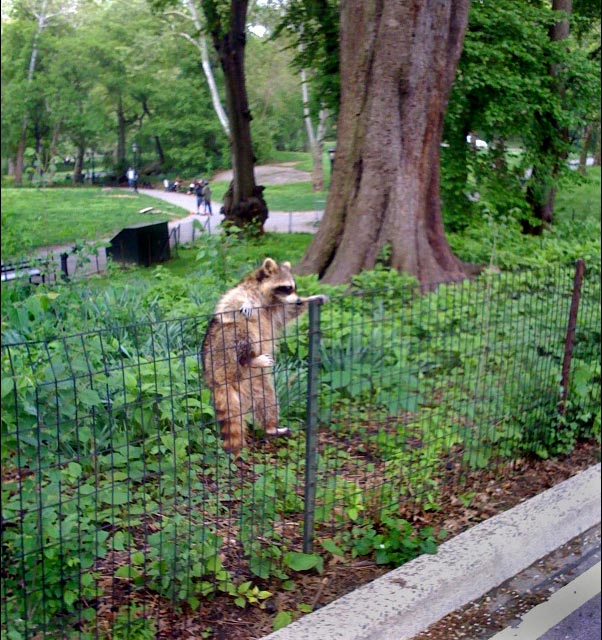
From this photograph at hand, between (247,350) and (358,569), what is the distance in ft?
4.54

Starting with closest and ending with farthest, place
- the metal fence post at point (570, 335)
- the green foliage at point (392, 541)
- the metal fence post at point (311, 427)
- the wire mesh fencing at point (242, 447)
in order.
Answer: the wire mesh fencing at point (242, 447), the metal fence post at point (311, 427), the green foliage at point (392, 541), the metal fence post at point (570, 335)

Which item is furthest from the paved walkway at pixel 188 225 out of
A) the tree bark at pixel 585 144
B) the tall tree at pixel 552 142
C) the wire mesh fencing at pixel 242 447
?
the tree bark at pixel 585 144

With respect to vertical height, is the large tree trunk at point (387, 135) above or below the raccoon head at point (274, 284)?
above

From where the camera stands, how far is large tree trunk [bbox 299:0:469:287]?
358 inches

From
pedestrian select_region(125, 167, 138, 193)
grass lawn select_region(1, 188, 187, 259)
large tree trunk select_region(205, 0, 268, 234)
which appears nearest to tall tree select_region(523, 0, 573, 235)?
large tree trunk select_region(205, 0, 268, 234)

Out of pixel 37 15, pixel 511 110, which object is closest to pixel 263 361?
pixel 37 15

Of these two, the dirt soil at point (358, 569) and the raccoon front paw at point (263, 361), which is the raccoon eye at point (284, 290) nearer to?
the raccoon front paw at point (263, 361)

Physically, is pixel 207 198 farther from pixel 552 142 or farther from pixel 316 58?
pixel 552 142

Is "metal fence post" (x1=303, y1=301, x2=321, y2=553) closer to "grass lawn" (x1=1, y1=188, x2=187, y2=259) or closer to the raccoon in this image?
the raccoon

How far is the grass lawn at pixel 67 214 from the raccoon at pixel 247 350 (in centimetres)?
248

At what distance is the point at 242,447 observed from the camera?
4406 mm

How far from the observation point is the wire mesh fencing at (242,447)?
10.6ft

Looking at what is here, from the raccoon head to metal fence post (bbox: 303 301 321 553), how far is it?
1.96 metres

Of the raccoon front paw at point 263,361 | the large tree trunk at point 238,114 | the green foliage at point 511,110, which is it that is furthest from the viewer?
the green foliage at point 511,110
